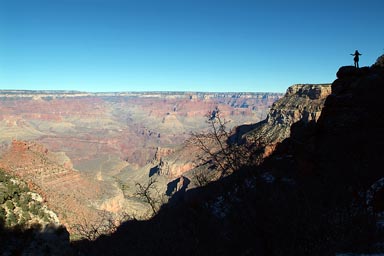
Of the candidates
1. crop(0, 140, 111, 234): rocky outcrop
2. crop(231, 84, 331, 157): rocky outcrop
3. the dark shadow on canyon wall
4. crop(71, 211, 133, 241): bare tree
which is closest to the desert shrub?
the dark shadow on canyon wall

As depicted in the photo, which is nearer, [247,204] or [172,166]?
[247,204]

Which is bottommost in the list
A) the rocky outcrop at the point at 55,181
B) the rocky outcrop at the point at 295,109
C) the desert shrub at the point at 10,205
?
the rocky outcrop at the point at 55,181

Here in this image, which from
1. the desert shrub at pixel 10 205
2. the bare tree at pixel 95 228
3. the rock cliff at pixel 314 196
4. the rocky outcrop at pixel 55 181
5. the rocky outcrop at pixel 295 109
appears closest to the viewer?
the rock cliff at pixel 314 196

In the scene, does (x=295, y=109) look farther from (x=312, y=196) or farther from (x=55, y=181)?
(x=312, y=196)

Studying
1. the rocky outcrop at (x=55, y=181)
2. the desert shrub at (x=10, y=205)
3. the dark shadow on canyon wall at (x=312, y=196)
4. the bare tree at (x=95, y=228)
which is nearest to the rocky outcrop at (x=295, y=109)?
the rocky outcrop at (x=55, y=181)

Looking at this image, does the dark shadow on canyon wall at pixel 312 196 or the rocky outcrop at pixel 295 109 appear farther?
the rocky outcrop at pixel 295 109

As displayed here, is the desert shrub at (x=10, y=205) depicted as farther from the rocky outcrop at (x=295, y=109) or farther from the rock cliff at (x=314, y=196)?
the rocky outcrop at (x=295, y=109)

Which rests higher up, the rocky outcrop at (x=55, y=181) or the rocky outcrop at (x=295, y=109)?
the rocky outcrop at (x=295, y=109)

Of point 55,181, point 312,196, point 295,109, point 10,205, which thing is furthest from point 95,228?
point 295,109

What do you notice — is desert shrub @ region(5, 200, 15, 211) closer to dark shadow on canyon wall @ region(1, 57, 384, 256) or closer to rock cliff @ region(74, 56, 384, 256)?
dark shadow on canyon wall @ region(1, 57, 384, 256)

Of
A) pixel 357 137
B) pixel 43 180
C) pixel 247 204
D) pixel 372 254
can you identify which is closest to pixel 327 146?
pixel 357 137

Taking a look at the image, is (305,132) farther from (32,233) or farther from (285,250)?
(32,233)
